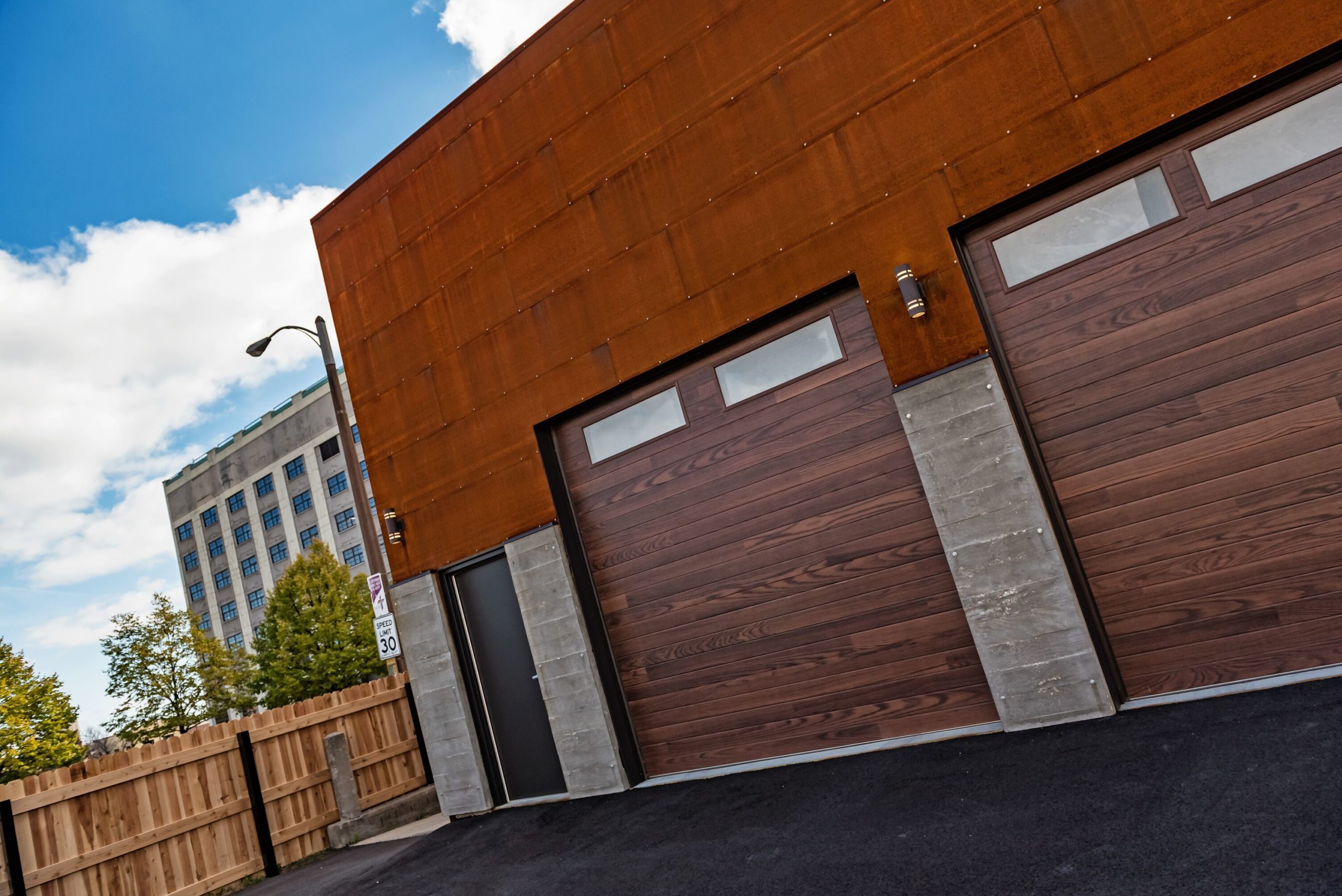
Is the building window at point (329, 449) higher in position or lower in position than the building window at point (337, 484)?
higher

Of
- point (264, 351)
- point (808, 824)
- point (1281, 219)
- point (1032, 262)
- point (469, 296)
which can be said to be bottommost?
point (808, 824)

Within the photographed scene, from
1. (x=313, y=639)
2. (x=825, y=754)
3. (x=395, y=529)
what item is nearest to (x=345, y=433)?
(x=395, y=529)

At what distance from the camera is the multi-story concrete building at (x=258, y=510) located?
50.9 m

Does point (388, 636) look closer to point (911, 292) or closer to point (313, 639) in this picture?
point (911, 292)

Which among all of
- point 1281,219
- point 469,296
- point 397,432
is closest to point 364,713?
point 397,432

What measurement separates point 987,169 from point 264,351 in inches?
438

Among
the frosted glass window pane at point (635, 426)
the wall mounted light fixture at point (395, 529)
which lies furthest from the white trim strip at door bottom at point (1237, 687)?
the wall mounted light fixture at point (395, 529)

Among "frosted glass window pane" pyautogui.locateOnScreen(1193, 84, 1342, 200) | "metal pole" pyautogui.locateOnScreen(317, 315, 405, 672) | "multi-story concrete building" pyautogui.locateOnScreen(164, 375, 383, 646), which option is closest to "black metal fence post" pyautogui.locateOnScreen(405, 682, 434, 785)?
"metal pole" pyautogui.locateOnScreen(317, 315, 405, 672)

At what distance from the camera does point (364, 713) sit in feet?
33.9

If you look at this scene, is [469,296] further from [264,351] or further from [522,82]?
[264,351]

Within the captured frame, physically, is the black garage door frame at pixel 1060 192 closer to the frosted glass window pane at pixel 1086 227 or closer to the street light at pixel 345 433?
the frosted glass window pane at pixel 1086 227

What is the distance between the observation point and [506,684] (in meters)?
8.48

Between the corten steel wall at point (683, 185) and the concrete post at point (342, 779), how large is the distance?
2.22 metres

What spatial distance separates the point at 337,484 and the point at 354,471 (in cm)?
4220
